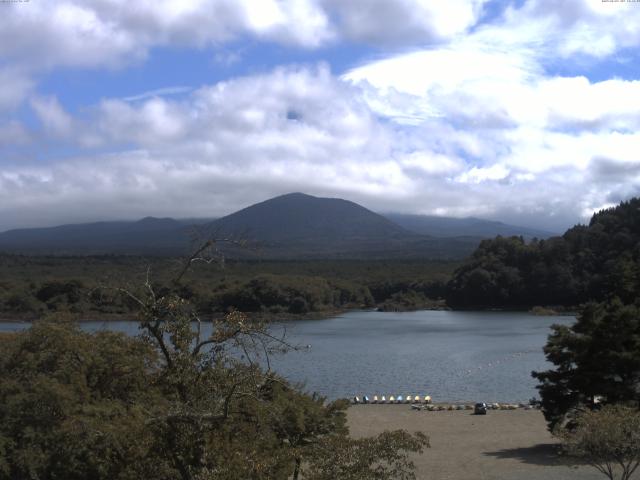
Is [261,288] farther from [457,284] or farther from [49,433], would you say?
[49,433]

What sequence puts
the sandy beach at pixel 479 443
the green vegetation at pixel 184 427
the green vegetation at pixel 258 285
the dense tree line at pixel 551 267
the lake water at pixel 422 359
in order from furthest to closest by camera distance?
the dense tree line at pixel 551 267, the green vegetation at pixel 258 285, the lake water at pixel 422 359, the sandy beach at pixel 479 443, the green vegetation at pixel 184 427

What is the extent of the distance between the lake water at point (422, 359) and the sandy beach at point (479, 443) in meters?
3.79

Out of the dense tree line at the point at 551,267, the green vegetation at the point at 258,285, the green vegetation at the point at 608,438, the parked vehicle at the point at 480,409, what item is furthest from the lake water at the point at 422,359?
the dense tree line at the point at 551,267

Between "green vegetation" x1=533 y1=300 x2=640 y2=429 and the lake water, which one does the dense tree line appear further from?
"green vegetation" x1=533 y1=300 x2=640 y2=429

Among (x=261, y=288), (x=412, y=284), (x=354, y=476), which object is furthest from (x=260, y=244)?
(x=412, y=284)

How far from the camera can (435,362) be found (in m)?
41.4

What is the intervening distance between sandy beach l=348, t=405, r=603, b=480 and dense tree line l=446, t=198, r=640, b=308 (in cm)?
5409

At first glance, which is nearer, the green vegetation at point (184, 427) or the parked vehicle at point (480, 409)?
the green vegetation at point (184, 427)

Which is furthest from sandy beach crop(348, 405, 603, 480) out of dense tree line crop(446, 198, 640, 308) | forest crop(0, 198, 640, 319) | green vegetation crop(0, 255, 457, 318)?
dense tree line crop(446, 198, 640, 308)

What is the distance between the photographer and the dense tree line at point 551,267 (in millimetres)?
79188

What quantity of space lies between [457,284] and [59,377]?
78.2 m

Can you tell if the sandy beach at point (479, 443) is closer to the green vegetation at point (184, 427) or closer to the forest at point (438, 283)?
the green vegetation at point (184, 427)

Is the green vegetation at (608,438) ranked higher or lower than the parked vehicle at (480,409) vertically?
higher

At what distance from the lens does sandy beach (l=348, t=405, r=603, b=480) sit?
651 inches
